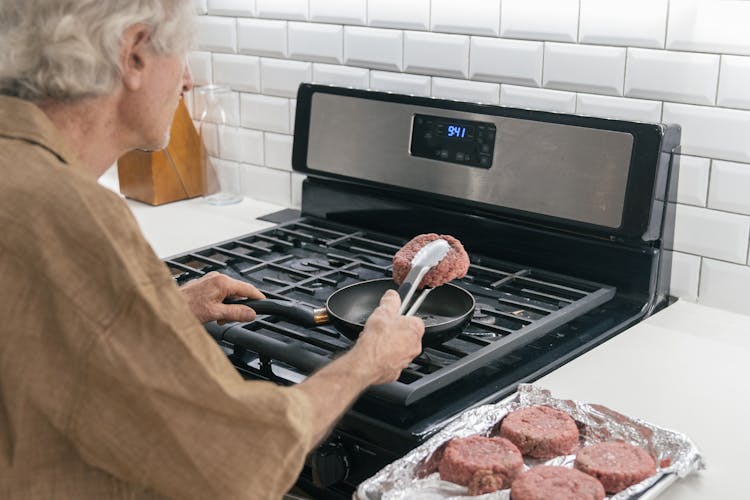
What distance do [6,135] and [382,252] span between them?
1009 millimetres

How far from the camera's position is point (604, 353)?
1.43 m

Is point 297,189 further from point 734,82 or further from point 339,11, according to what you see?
point 734,82

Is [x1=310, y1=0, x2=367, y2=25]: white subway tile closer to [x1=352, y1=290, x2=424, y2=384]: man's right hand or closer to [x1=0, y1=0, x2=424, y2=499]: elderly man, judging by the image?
[x1=352, y1=290, x2=424, y2=384]: man's right hand

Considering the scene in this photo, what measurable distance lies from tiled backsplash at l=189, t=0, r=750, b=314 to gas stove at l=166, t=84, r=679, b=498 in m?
0.08

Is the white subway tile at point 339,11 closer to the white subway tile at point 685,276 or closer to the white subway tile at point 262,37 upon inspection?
the white subway tile at point 262,37

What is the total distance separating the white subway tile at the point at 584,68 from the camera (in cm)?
169

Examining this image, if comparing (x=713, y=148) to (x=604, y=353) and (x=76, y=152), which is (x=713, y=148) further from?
(x=76, y=152)

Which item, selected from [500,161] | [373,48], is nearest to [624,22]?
[500,161]

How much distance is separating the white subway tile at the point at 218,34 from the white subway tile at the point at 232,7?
2 centimetres

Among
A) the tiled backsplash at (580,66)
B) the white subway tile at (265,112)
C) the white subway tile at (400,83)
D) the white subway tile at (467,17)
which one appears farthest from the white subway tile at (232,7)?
the white subway tile at (467,17)

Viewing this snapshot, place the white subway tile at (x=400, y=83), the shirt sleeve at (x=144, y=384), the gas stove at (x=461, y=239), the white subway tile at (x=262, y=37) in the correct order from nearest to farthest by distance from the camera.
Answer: the shirt sleeve at (x=144, y=384)
the gas stove at (x=461, y=239)
the white subway tile at (x=400, y=83)
the white subway tile at (x=262, y=37)

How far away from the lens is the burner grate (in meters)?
1.29

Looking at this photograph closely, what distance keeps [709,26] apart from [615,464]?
2.83 ft

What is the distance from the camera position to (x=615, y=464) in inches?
41.6
